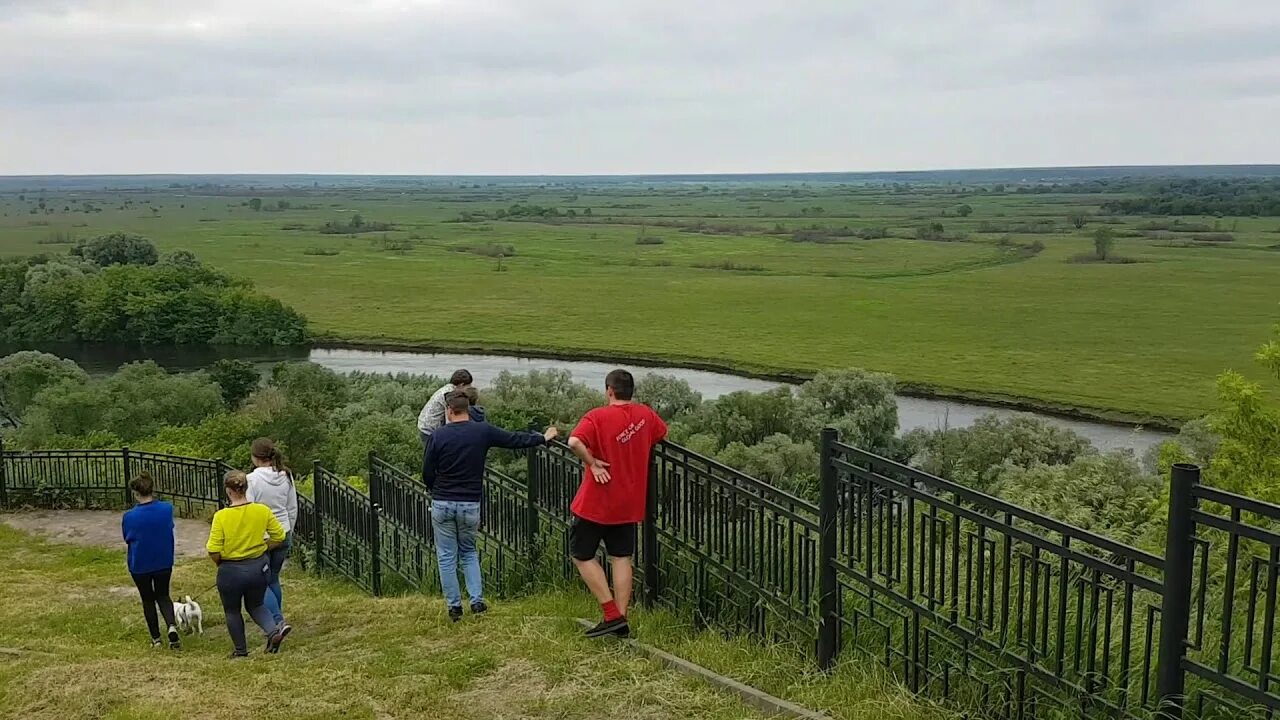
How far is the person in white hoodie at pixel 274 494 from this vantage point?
8.70 m

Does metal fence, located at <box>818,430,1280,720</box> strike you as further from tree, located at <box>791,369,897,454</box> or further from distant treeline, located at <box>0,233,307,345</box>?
distant treeline, located at <box>0,233,307,345</box>

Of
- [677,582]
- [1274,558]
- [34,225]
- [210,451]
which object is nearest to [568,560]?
[677,582]

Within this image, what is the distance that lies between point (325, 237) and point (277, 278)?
48530 mm

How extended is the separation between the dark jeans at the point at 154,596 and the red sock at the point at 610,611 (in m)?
3.98

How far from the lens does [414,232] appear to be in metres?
154

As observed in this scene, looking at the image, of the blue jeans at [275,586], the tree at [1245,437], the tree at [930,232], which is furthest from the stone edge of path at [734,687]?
the tree at [930,232]

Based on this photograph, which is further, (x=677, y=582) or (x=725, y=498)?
(x=677, y=582)

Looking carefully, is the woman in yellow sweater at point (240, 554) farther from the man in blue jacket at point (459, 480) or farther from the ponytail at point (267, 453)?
the man in blue jacket at point (459, 480)

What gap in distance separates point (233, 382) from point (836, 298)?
163ft

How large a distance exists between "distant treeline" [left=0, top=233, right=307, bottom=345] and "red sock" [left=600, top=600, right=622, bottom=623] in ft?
224

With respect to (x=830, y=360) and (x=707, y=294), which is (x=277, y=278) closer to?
(x=707, y=294)

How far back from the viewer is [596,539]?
708 cm

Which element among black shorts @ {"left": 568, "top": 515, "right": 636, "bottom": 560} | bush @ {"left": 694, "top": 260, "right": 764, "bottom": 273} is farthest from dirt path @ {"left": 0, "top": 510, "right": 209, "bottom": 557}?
bush @ {"left": 694, "top": 260, "right": 764, "bottom": 273}

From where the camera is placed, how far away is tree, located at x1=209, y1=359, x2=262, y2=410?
46750 millimetres
